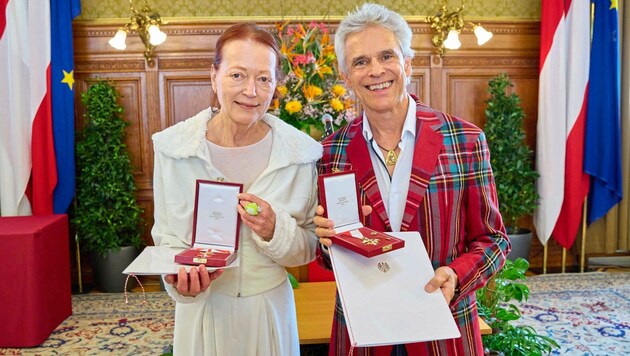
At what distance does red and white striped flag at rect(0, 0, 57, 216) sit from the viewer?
167 inches

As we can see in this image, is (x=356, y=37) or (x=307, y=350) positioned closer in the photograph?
(x=356, y=37)

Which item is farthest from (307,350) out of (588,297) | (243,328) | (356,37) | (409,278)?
(588,297)

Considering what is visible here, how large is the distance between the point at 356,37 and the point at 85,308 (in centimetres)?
354

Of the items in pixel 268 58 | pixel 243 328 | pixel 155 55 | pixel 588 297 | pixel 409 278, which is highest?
pixel 155 55

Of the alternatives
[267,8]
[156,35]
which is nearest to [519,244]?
[267,8]

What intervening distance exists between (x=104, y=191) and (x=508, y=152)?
3305 mm

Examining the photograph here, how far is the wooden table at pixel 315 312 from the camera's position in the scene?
7.17 feet

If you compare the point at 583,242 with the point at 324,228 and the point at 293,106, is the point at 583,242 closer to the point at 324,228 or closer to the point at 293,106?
the point at 293,106

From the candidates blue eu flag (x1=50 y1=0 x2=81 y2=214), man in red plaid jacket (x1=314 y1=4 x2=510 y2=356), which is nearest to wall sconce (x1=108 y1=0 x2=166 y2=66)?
blue eu flag (x1=50 y1=0 x2=81 y2=214)

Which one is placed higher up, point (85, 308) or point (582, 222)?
point (582, 222)

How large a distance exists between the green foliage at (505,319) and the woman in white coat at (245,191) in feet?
4.31

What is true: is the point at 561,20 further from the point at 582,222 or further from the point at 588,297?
the point at 588,297

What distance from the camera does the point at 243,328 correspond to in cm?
151

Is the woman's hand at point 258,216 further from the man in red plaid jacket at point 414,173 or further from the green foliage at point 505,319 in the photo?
the green foliage at point 505,319
